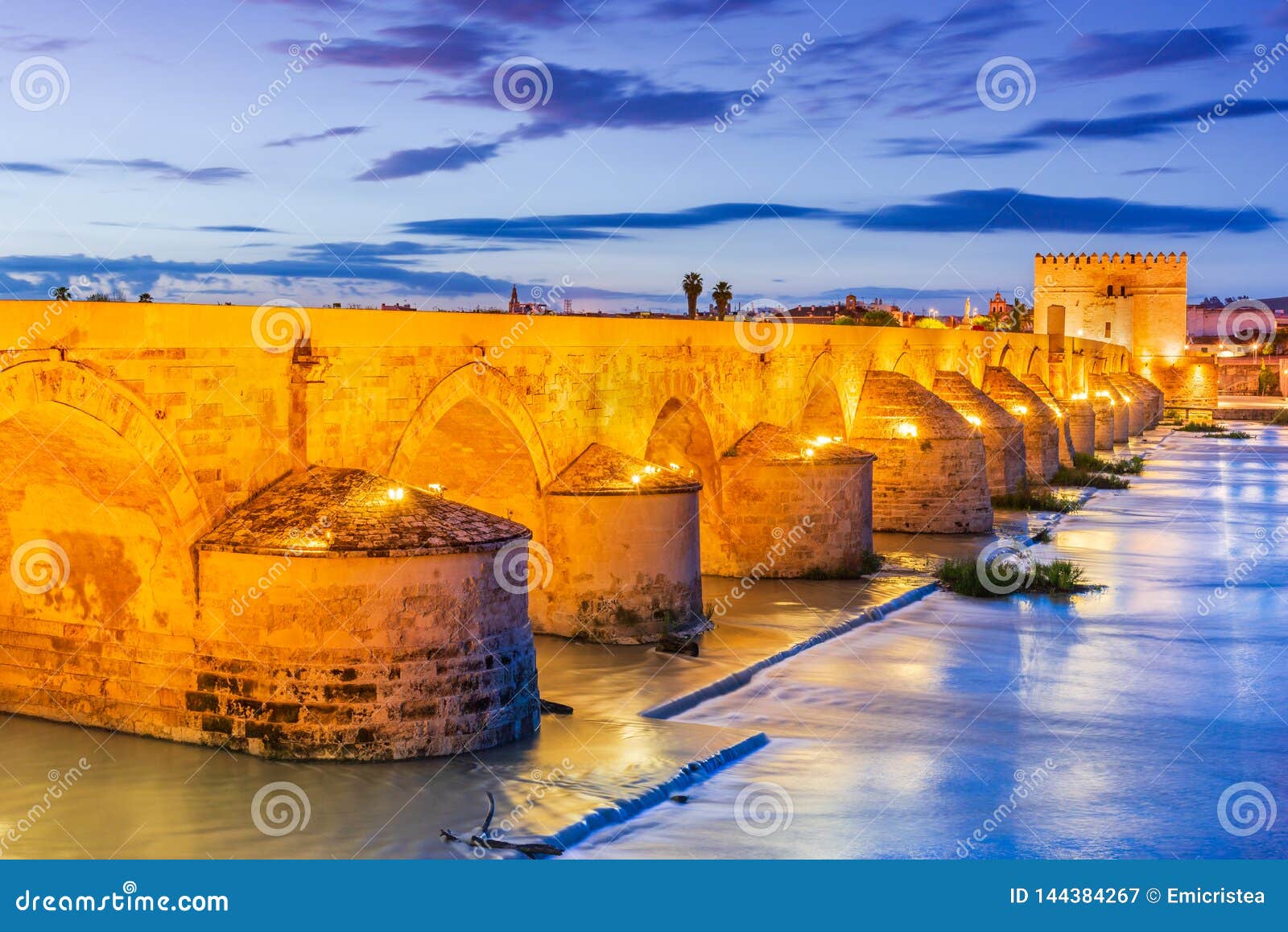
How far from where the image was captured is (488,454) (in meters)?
13.6

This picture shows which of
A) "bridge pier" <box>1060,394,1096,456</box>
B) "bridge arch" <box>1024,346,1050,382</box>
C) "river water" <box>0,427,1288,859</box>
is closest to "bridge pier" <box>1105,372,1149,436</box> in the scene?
"bridge arch" <box>1024,346,1050,382</box>

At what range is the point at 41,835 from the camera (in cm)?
838

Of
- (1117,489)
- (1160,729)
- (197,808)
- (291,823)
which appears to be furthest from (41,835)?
(1117,489)

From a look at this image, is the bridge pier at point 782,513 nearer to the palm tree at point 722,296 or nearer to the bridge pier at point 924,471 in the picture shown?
the bridge pier at point 924,471

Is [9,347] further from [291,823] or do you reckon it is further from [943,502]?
[943,502]

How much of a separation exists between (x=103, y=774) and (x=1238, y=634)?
1124 cm

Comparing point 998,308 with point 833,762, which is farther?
point 998,308

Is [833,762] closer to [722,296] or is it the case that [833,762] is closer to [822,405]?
[822,405]

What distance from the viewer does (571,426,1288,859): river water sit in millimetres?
8688

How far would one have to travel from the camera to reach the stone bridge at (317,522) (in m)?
9.28

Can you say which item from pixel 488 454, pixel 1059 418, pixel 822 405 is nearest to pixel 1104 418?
pixel 1059 418

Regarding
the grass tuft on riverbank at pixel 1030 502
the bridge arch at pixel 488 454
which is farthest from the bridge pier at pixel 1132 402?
the bridge arch at pixel 488 454

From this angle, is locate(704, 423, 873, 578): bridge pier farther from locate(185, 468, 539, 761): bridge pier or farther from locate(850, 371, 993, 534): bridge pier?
locate(185, 468, 539, 761): bridge pier

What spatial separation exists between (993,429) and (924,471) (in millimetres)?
3957
